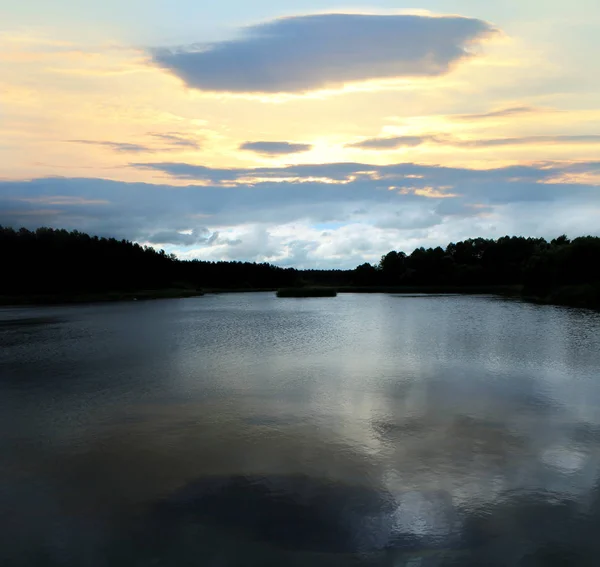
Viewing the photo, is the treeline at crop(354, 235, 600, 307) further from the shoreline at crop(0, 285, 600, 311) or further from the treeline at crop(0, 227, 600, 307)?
the shoreline at crop(0, 285, 600, 311)

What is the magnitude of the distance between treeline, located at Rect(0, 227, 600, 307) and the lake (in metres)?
47.8

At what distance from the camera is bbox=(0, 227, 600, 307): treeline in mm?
67750

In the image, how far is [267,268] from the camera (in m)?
180

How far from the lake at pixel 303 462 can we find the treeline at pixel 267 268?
47818 millimetres

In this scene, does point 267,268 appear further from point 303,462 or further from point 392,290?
point 303,462

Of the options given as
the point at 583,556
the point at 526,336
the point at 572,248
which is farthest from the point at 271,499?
the point at 572,248

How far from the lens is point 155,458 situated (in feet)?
33.4

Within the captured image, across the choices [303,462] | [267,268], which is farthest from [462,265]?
[303,462]

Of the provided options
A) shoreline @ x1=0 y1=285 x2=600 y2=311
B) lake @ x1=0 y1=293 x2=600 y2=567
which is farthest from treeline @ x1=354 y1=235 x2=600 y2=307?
lake @ x1=0 y1=293 x2=600 y2=567

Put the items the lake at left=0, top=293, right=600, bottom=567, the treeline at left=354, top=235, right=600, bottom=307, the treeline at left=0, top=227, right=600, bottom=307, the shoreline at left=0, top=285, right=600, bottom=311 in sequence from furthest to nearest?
the treeline at left=354, top=235, right=600, bottom=307 → the treeline at left=0, top=227, right=600, bottom=307 → the shoreline at left=0, top=285, right=600, bottom=311 → the lake at left=0, top=293, right=600, bottom=567

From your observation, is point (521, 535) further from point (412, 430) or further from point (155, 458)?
point (155, 458)

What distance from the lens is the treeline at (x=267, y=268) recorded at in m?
67.8

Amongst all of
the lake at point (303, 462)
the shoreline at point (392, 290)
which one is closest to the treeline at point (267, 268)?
the shoreline at point (392, 290)

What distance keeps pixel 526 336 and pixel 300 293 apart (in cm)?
6701
